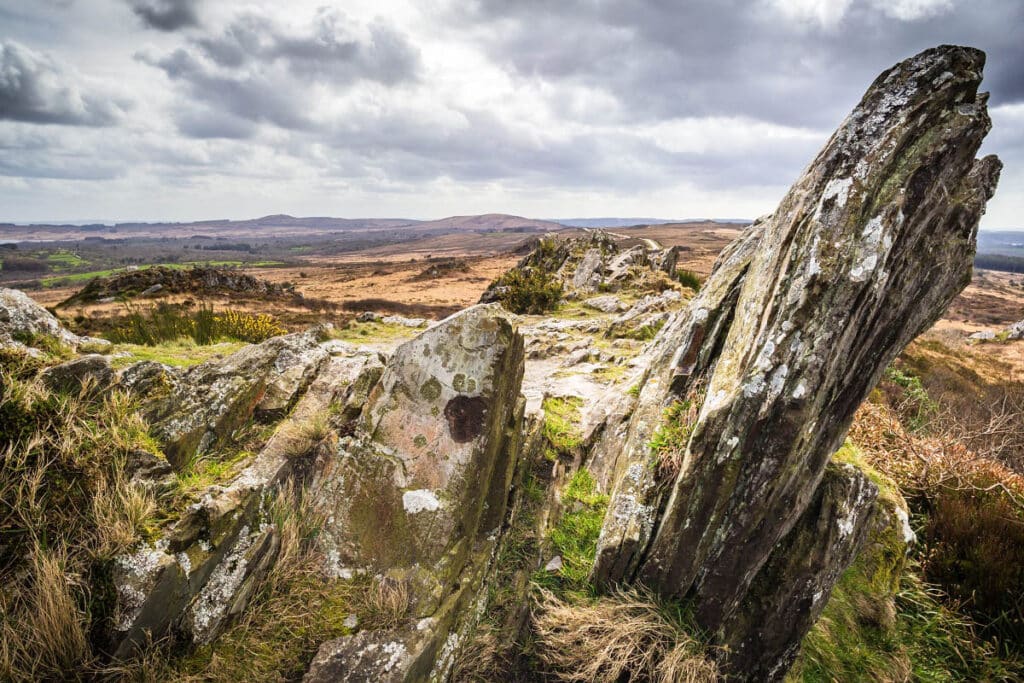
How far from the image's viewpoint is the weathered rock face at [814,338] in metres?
4.44

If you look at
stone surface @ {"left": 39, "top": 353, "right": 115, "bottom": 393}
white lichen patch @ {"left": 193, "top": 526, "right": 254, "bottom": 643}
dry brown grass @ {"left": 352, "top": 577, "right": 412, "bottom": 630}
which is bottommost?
dry brown grass @ {"left": 352, "top": 577, "right": 412, "bottom": 630}

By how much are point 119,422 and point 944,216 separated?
9.11 metres

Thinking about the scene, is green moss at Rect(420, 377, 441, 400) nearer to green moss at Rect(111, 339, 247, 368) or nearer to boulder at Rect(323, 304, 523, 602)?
boulder at Rect(323, 304, 523, 602)

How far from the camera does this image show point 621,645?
5.05 meters

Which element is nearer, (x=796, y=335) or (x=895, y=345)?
(x=796, y=335)

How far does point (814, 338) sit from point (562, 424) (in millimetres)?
5448

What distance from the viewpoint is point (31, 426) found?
12.1 feet

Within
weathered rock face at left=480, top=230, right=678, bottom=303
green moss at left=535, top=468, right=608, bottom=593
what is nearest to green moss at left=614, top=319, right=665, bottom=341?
weathered rock face at left=480, top=230, right=678, bottom=303

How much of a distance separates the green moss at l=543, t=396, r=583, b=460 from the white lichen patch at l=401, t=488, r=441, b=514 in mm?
3370

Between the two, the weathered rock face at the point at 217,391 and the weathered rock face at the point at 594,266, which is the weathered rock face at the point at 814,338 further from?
the weathered rock face at the point at 594,266

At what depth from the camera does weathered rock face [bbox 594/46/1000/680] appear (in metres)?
4.44

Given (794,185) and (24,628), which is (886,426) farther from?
(24,628)

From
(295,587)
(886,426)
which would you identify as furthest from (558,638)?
(886,426)

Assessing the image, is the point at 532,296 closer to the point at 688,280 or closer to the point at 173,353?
the point at 688,280
